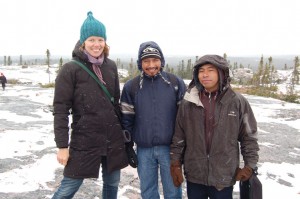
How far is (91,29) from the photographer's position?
3.09 metres

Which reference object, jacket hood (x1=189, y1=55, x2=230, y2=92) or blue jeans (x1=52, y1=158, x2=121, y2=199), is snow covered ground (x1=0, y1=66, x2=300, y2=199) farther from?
jacket hood (x1=189, y1=55, x2=230, y2=92)

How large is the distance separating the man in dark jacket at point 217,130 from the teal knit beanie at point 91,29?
1112 mm

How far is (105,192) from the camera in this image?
141 inches

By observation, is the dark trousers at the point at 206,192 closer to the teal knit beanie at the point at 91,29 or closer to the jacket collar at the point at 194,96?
the jacket collar at the point at 194,96

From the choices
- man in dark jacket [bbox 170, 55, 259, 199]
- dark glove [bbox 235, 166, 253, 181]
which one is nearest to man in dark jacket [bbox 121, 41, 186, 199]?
man in dark jacket [bbox 170, 55, 259, 199]

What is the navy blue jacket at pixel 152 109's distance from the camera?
134 inches

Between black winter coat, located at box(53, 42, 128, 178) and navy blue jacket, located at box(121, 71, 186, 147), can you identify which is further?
navy blue jacket, located at box(121, 71, 186, 147)

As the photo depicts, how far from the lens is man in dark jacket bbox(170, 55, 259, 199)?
305 centimetres

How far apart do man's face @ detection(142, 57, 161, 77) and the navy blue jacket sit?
77 mm

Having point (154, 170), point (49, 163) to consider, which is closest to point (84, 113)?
point (154, 170)

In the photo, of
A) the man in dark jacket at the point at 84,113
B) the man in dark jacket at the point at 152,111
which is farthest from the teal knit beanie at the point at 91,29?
the man in dark jacket at the point at 152,111

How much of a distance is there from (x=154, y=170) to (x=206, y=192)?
2.20 ft

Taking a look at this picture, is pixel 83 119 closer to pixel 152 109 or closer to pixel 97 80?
pixel 97 80

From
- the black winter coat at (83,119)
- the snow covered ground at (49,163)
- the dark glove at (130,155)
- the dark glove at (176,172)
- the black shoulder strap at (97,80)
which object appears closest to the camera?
the black winter coat at (83,119)
